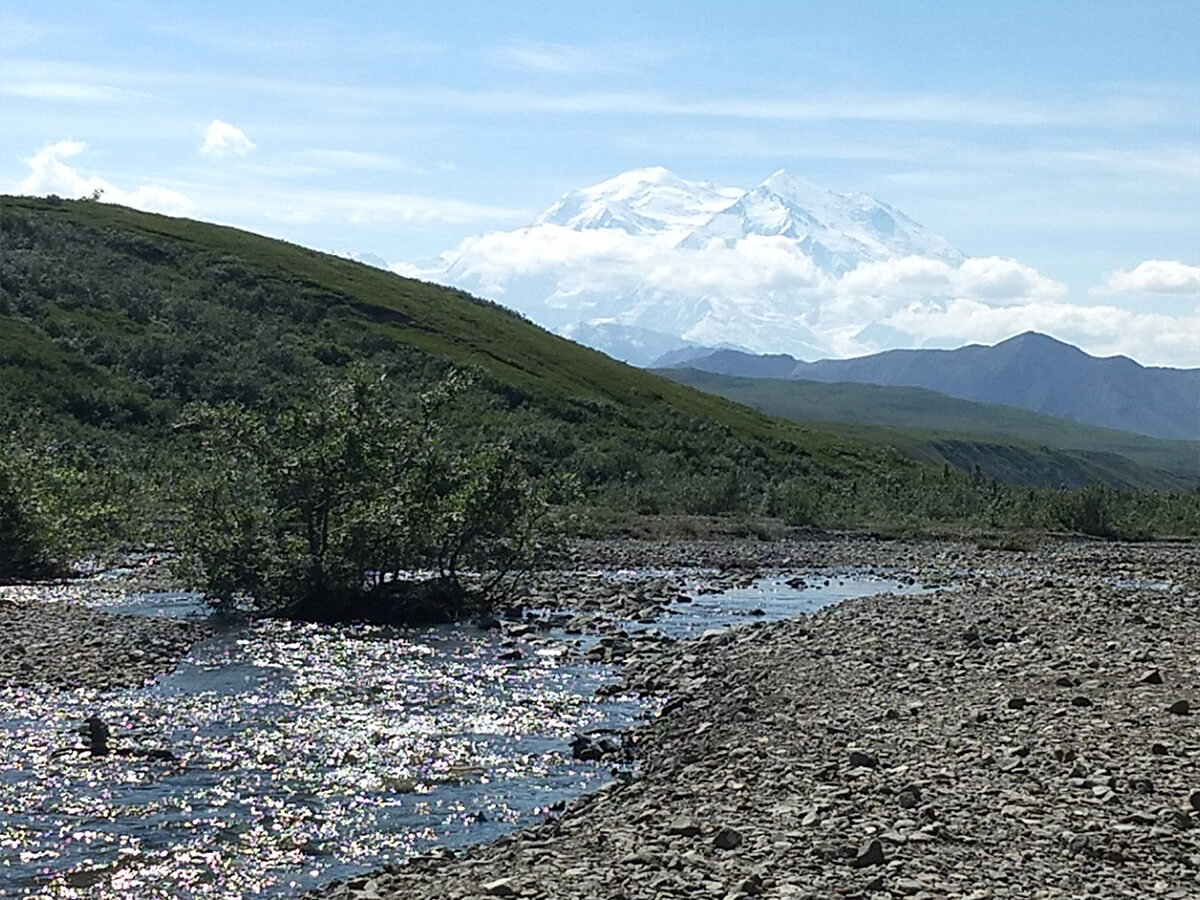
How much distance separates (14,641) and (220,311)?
293ft

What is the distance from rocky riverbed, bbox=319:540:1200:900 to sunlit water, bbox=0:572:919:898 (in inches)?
50.5

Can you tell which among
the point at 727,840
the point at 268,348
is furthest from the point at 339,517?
the point at 268,348

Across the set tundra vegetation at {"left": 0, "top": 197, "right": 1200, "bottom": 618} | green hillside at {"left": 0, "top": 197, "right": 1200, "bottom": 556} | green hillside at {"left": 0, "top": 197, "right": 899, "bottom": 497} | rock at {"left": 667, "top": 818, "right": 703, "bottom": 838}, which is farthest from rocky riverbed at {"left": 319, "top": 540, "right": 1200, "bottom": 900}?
green hillside at {"left": 0, "top": 197, "right": 899, "bottom": 497}

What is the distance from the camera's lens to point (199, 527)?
34562mm

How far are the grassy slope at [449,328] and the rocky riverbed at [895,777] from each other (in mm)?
86056

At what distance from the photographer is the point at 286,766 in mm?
19078

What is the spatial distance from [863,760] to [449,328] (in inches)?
4661

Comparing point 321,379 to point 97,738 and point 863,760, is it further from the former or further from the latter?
point 863,760

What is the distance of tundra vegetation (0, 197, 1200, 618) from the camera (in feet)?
113

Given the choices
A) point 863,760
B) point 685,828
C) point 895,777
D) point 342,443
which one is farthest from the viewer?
point 342,443

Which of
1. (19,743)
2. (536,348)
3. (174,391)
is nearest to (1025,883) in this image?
(19,743)

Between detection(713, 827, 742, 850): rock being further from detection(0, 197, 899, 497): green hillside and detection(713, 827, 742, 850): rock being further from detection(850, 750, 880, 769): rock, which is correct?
detection(0, 197, 899, 497): green hillside

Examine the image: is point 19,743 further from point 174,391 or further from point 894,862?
point 174,391

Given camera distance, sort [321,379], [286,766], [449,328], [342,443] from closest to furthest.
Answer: [286,766] → [342,443] → [321,379] → [449,328]
